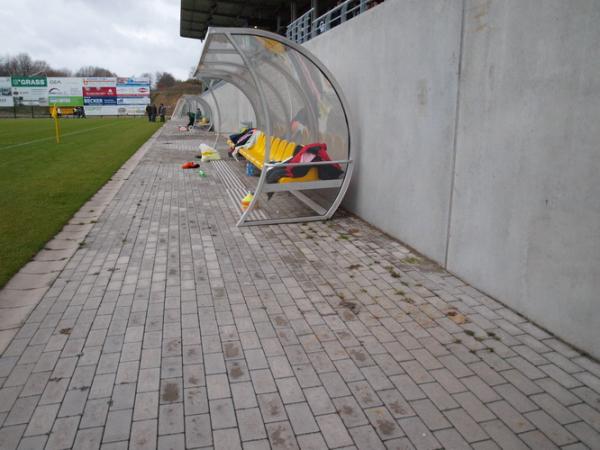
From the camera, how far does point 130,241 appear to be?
5.80 metres

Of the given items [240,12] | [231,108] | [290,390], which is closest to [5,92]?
[240,12]

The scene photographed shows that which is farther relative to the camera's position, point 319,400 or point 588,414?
point 319,400

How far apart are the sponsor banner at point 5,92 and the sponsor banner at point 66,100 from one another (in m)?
4.54

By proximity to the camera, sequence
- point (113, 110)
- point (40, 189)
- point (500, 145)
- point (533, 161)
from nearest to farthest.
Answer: point (533, 161) → point (500, 145) → point (40, 189) → point (113, 110)

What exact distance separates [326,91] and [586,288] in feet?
15.6

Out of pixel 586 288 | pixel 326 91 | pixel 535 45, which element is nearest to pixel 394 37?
pixel 326 91

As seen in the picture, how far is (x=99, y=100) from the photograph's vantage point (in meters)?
63.8

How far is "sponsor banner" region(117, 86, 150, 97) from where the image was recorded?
211 ft

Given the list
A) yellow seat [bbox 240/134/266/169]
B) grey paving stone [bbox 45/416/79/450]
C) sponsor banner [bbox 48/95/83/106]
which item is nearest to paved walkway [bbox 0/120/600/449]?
grey paving stone [bbox 45/416/79/450]

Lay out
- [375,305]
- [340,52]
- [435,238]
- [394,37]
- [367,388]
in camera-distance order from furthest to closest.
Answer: [340,52] → [394,37] → [435,238] → [375,305] → [367,388]

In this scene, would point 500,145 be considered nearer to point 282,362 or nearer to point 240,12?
point 282,362

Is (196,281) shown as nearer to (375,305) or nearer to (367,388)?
(375,305)

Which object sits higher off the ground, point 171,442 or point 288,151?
point 288,151

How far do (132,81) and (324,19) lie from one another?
60.0 meters
